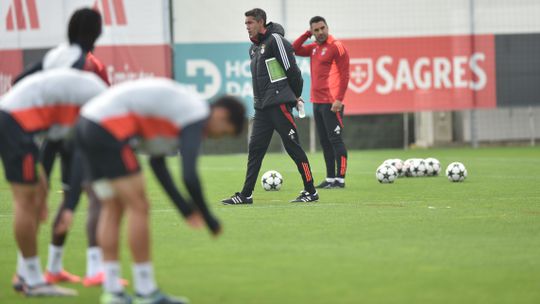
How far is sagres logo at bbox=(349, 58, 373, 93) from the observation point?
25.9 meters

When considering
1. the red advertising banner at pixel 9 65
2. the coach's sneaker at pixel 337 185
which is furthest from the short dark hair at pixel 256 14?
the red advertising banner at pixel 9 65

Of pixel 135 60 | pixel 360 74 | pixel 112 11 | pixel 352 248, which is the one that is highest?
pixel 112 11

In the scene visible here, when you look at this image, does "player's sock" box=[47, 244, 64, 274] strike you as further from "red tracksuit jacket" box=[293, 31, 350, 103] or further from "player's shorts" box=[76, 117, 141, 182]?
"red tracksuit jacket" box=[293, 31, 350, 103]

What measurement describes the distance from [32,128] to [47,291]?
44.0 inches

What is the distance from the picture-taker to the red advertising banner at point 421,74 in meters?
26.0

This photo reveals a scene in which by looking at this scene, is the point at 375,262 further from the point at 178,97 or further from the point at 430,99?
the point at 430,99

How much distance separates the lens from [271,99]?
13453 millimetres

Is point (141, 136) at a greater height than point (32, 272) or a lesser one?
greater

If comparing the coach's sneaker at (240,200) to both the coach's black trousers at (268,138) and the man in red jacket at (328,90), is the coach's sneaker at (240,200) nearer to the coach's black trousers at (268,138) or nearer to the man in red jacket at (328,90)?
the coach's black trousers at (268,138)

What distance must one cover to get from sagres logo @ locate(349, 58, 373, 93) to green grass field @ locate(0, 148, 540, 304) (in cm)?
1007

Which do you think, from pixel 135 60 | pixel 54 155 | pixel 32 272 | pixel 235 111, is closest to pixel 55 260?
pixel 32 272

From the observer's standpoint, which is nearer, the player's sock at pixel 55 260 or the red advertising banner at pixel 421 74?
the player's sock at pixel 55 260

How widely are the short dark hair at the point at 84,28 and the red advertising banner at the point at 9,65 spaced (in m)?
17.5

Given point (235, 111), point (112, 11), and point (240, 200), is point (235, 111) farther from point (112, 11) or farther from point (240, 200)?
point (112, 11)
